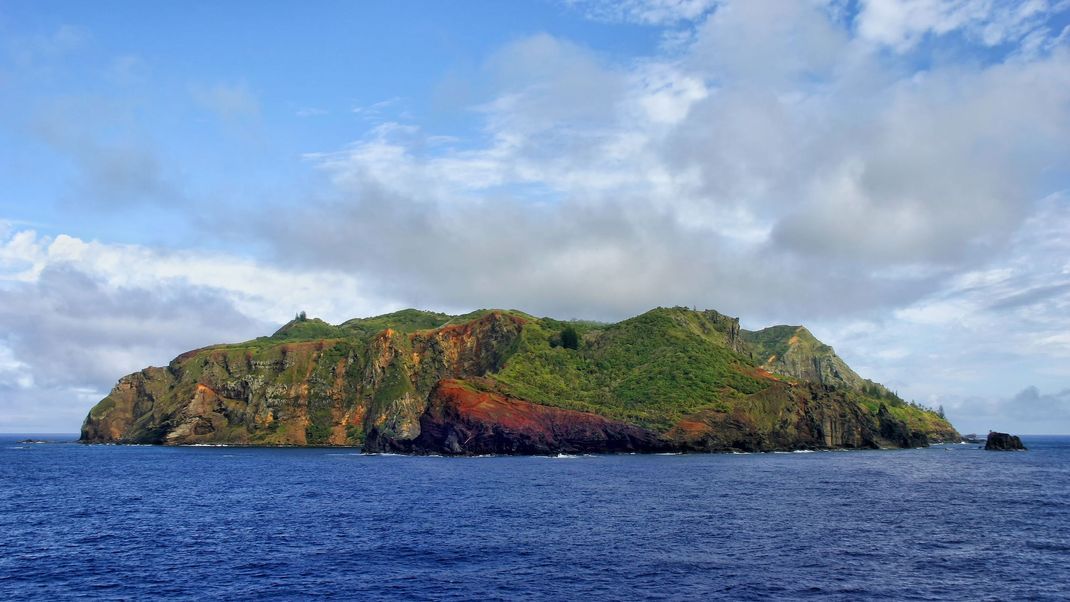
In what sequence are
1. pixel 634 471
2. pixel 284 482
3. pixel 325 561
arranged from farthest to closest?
pixel 634 471 → pixel 284 482 → pixel 325 561

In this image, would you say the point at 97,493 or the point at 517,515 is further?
the point at 97,493

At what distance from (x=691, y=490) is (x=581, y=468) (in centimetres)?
3980

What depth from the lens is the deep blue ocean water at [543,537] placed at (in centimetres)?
5219

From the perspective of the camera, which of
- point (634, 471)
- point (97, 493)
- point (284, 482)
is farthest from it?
point (634, 471)

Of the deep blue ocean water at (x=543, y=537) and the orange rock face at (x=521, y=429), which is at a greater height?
the orange rock face at (x=521, y=429)

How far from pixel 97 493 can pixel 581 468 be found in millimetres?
74029

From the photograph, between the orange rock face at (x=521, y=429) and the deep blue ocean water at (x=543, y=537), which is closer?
the deep blue ocean water at (x=543, y=537)

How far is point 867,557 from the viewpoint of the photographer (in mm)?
60281

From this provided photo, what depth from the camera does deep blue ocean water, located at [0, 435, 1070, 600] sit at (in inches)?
2055

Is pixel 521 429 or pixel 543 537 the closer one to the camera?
pixel 543 537

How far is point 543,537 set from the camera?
2697 inches

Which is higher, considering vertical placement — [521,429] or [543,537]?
[521,429]

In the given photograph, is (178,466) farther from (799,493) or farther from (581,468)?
(799,493)

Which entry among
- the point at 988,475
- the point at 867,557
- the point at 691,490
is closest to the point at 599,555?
the point at 867,557
